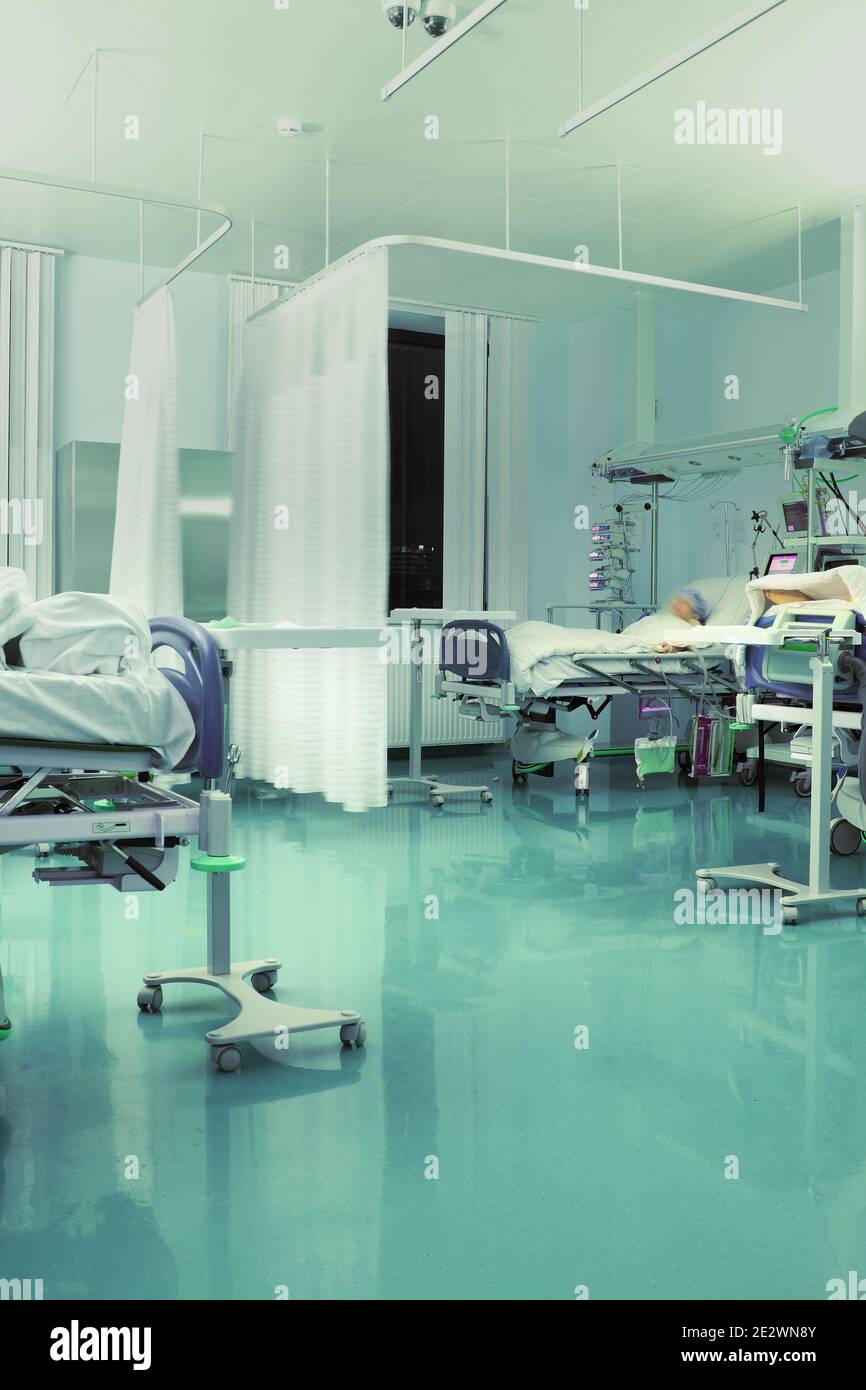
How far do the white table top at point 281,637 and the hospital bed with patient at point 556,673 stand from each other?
5.74 ft

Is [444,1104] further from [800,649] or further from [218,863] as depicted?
[800,649]

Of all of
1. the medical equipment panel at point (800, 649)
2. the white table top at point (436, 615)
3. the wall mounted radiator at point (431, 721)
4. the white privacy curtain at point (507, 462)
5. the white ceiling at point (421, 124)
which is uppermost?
the white ceiling at point (421, 124)

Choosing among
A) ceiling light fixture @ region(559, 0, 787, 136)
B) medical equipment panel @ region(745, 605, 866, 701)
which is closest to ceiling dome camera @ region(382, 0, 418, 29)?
ceiling light fixture @ region(559, 0, 787, 136)

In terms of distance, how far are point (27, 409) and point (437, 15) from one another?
3.88m

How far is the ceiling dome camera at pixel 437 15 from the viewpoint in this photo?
14.6 feet

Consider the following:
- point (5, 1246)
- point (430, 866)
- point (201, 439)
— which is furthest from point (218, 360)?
point (5, 1246)

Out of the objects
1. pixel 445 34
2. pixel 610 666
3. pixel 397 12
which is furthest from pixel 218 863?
pixel 610 666

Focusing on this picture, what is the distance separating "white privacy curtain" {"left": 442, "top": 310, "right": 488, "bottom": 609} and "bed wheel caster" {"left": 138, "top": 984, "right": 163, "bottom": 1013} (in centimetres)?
584

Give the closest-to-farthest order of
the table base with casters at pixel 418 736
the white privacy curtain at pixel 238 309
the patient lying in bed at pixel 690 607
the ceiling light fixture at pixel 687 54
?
the ceiling light fixture at pixel 687 54, the table base with casters at pixel 418 736, the white privacy curtain at pixel 238 309, the patient lying in bed at pixel 690 607

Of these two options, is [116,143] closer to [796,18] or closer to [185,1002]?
[796,18]

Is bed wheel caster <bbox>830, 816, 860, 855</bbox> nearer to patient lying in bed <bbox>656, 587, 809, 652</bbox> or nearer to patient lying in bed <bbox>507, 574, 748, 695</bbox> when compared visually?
patient lying in bed <bbox>507, 574, 748, 695</bbox>

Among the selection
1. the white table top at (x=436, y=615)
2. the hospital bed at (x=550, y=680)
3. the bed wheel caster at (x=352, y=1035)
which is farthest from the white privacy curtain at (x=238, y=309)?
the bed wheel caster at (x=352, y=1035)

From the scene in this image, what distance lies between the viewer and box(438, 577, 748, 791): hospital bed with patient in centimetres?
677

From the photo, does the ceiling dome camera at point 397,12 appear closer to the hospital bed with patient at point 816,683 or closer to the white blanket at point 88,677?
the hospital bed with patient at point 816,683
